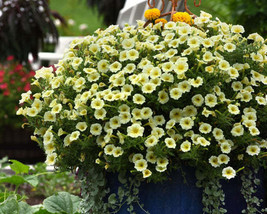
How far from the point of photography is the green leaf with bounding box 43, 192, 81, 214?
7.19 feet

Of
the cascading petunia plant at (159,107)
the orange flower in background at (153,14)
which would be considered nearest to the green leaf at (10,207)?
the cascading petunia plant at (159,107)

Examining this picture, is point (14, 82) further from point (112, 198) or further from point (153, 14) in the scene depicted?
point (112, 198)

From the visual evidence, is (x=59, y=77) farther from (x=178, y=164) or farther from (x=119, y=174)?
(x=178, y=164)

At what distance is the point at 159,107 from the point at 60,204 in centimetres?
72

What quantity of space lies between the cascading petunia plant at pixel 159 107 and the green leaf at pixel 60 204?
0.79ft

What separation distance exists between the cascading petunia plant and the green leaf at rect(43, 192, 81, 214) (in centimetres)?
24

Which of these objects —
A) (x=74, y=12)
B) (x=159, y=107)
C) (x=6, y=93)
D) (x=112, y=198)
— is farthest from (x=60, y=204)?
(x=74, y=12)

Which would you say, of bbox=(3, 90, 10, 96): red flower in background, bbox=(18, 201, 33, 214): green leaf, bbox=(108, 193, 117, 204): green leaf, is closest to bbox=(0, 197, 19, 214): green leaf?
bbox=(18, 201, 33, 214): green leaf

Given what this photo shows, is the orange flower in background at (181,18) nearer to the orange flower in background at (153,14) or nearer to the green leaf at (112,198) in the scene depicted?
the orange flower in background at (153,14)

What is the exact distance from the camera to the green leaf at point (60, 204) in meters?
2.19

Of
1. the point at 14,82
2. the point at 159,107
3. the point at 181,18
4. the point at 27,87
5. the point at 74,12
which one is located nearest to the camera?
the point at 159,107

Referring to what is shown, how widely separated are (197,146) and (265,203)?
0.83 metres

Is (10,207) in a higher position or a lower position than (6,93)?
higher

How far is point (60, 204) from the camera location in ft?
7.31
